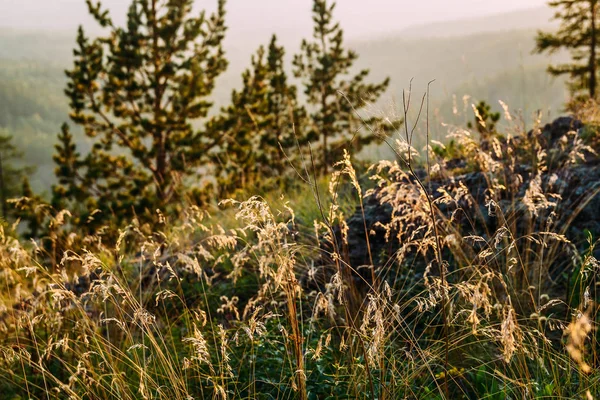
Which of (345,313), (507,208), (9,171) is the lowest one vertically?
(9,171)

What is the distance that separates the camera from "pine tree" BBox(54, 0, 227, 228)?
58.5 ft

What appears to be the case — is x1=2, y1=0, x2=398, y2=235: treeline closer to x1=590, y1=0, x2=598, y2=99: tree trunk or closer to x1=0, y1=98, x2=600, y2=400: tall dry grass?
x1=590, y1=0, x2=598, y2=99: tree trunk

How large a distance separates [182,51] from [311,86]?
788 cm

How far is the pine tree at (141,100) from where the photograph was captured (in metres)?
17.8

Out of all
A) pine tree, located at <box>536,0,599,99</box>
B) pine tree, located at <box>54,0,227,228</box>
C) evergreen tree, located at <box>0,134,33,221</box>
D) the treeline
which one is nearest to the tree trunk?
pine tree, located at <box>536,0,599,99</box>

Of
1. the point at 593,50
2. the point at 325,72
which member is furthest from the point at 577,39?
the point at 325,72

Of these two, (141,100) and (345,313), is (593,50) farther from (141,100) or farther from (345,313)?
(345,313)

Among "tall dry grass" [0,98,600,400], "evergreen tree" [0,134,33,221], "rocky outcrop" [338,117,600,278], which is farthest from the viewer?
"evergreen tree" [0,134,33,221]

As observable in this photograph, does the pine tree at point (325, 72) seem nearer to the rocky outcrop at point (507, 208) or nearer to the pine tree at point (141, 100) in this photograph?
the pine tree at point (141, 100)

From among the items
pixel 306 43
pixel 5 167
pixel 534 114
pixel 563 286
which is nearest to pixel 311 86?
pixel 306 43

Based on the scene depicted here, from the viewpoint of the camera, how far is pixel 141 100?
1881 centimetres

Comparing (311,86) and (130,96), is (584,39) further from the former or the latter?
(130,96)

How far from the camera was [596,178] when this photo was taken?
186 inches

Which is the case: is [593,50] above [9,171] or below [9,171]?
above
